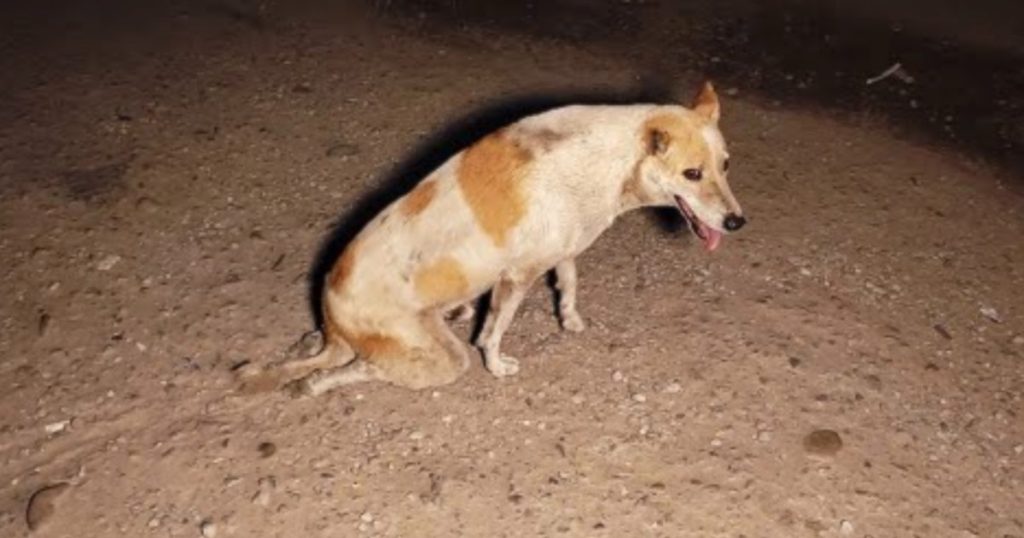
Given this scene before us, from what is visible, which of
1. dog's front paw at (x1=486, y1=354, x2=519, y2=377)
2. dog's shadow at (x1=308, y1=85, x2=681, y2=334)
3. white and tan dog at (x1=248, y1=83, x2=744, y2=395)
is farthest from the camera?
dog's shadow at (x1=308, y1=85, x2=681, y2=334)

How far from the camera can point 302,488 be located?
14.1 ft

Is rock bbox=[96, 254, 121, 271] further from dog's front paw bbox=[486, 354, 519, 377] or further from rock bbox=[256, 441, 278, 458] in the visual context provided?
dog's front paw bbox=[486, 354, 519, 377]

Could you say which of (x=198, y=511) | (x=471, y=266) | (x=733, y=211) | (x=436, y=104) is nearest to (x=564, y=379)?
(x=471, y=266)

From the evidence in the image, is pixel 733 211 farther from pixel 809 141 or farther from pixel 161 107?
pixel 161 107

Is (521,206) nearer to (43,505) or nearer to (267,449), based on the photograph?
(267,449)

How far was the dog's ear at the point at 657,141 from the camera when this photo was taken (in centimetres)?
394

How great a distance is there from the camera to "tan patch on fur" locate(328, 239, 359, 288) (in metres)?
4.25

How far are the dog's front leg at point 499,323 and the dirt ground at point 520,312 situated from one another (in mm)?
124

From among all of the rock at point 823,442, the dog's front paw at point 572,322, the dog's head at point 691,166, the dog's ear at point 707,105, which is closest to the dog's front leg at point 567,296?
the dog's front paw at point 572,322

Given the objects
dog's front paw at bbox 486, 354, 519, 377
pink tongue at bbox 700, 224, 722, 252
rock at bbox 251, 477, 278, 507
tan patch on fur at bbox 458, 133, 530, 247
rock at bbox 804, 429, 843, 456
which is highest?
tan patch on fur at bbox 458, 133, 530, 247

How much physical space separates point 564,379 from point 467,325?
0.72 meters

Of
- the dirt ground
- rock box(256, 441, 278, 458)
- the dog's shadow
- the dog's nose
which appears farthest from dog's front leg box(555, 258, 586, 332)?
rock box(256, 441, 278, 458)

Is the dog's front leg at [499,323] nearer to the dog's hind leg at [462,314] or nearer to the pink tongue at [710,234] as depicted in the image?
the dog's hind leg at [462,314]

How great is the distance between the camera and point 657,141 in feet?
13.0
